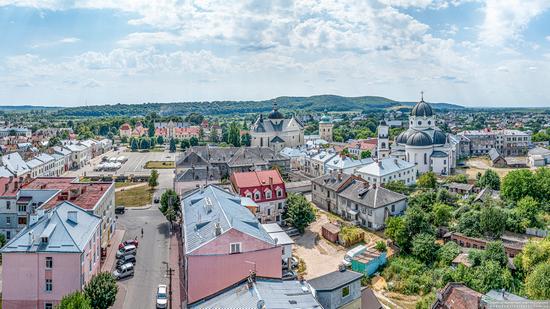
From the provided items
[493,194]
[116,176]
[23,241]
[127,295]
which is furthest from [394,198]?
[116,176]

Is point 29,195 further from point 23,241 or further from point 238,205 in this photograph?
point 238,205

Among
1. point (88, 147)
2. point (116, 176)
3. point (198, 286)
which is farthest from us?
point (88, 147)

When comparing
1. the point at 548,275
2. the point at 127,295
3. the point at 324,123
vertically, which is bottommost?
the point at 127,295

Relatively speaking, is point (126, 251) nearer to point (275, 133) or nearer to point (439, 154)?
point (439, 154)

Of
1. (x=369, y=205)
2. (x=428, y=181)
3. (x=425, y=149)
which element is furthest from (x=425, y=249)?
(x=425, y=149)

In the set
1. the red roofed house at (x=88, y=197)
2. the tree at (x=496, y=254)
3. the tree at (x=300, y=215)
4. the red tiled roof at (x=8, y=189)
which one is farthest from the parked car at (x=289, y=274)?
the red tiled roof at (x=8, y=189)

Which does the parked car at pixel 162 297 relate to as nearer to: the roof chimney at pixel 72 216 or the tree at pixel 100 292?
the tree at pixel 100 292
